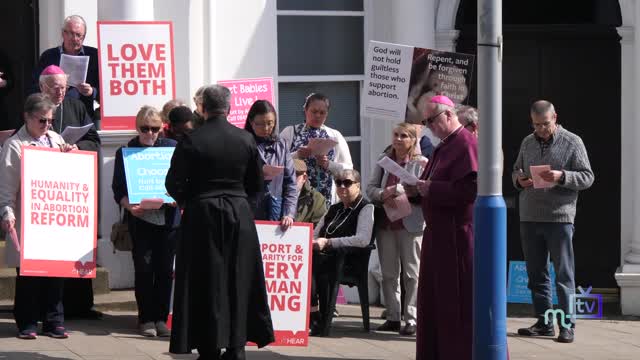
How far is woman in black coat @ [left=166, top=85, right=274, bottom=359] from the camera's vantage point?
8953 mm

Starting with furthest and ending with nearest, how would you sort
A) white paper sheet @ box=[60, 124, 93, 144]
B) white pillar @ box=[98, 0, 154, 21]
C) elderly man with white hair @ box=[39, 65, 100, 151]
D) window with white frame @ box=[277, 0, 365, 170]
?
window with white frame @ box=[277, 0, 365, 170] < white pillar @ box=[98, 0, 154, 21] < elderly man with white hair @ box=[39, 65, 100, 151] < white paper sheet @ box=[60, 124, 93, 144]

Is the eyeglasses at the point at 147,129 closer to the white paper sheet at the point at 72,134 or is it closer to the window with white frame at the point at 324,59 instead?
the white paper sheet at the point at 72,134

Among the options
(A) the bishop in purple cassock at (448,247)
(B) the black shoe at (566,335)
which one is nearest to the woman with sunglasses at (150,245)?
(A) the bishop in purple cassock at (448,247)

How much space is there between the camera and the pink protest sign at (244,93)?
1180cm

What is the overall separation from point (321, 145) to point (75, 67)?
2012 millimetres

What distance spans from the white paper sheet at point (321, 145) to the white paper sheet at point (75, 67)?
1.85 m

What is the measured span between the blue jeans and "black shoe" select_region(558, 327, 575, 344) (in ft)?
0.24

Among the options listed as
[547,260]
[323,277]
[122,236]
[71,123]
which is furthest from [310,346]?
[71,123]

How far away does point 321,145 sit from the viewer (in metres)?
11.1

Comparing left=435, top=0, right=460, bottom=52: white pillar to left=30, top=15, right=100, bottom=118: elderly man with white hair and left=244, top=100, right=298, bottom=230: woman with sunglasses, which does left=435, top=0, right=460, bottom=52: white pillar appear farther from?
left=30, top=15, right=100, bottom=118: elderly man with white hair

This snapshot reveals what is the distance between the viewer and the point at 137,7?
1202cm

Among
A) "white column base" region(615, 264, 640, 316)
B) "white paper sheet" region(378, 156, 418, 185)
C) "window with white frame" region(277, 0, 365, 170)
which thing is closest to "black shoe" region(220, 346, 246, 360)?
"white paper sheet" region(378, 156, 418, 185)

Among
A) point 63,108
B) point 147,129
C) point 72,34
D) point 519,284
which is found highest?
point 72,34

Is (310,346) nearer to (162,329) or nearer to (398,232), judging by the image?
(162,329)
